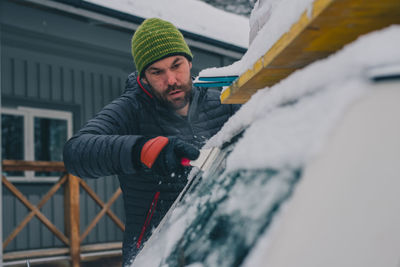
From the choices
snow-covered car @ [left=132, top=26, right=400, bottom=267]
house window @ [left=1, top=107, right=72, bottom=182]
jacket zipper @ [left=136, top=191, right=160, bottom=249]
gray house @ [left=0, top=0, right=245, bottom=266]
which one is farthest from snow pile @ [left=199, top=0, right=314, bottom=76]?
house window @ [left=1, top=107, right=72, bottom=182]

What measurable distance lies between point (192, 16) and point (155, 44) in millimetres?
4874

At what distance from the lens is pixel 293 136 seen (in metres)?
0.66

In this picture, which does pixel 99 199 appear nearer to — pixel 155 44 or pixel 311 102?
pixel 155 44

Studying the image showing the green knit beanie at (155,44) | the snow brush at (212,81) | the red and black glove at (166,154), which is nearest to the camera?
the red and black glove at (166,154)

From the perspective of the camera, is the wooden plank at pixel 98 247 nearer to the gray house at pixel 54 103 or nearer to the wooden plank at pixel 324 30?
the gray house at pixel 54 103

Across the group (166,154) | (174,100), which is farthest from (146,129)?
(166,154)

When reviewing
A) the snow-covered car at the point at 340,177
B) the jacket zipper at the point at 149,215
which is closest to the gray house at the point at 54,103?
the jacket zipper at the point at 149,215

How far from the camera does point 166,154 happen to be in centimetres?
146

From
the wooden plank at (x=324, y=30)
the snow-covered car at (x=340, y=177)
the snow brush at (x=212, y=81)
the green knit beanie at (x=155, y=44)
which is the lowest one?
the snow-covered car at (x=340, y=177)

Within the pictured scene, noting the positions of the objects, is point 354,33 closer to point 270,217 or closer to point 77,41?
point 270,217

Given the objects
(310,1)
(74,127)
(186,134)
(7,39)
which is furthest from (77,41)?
(310,1)

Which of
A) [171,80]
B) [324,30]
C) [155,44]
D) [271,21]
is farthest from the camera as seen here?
[155,44]

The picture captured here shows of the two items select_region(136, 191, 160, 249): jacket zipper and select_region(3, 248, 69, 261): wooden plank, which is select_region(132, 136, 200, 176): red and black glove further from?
select_region(3, 248, 69, 261): wooden plank

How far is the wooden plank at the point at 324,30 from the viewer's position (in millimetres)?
675
